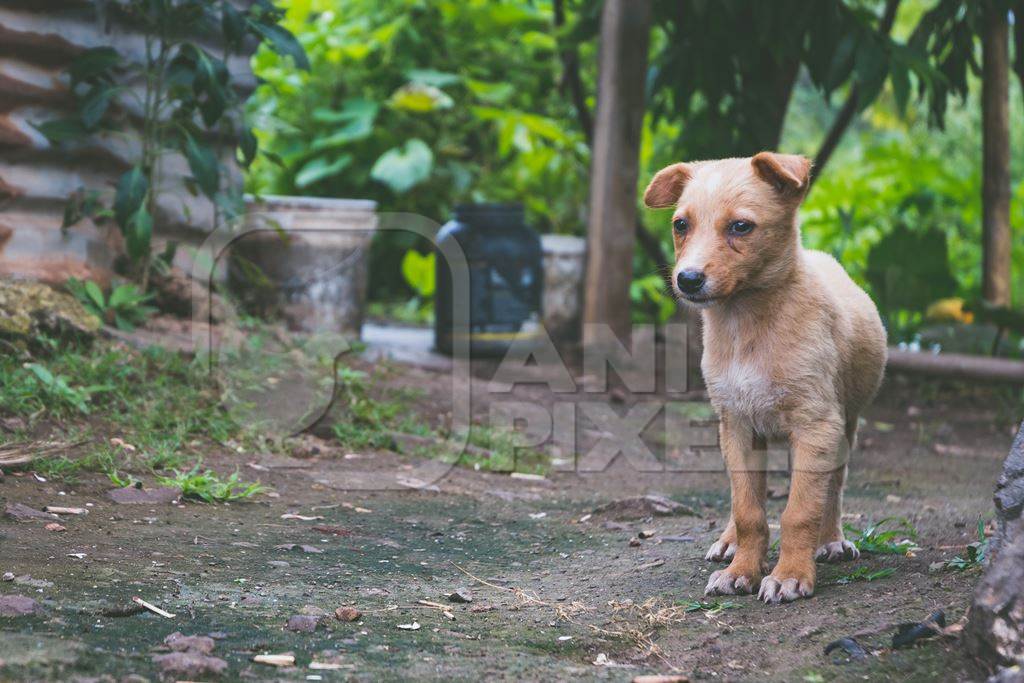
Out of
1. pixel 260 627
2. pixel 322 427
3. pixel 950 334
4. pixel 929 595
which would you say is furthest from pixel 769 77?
pixel 260 627

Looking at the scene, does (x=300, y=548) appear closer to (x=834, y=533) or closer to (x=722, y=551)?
(x=722, y=551)

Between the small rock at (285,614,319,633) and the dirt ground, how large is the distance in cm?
3

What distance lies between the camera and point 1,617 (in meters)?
2.84

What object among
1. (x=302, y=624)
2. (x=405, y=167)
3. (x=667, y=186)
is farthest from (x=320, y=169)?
(x=302, y=624)

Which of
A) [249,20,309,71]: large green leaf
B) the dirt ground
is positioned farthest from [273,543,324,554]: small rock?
[249,20,309,71]: large green leaf

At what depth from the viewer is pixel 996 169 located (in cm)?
831

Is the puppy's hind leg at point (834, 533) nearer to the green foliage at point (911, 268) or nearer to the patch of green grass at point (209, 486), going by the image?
the patch of green grass at point (209, 486)

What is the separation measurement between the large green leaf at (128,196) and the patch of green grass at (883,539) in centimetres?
385

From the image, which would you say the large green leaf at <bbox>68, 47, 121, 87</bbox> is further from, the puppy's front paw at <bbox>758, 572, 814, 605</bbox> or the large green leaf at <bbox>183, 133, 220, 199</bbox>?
the puppy's front paw at <bbox>758, 572, 814, 605</bbox>

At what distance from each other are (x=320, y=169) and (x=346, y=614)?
8.90m

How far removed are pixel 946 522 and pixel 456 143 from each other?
8.47 m

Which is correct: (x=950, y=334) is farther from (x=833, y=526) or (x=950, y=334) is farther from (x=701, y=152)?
(x=833, y=526)

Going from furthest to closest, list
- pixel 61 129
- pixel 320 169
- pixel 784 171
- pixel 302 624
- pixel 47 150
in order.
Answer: pixel 320 169, pixel 47 150, pixel 61 129, pixel 784 171, pixel 302 624

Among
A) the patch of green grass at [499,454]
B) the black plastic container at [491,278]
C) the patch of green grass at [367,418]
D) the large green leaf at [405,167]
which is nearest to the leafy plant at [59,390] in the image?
the patch of green grass at [367,418]
